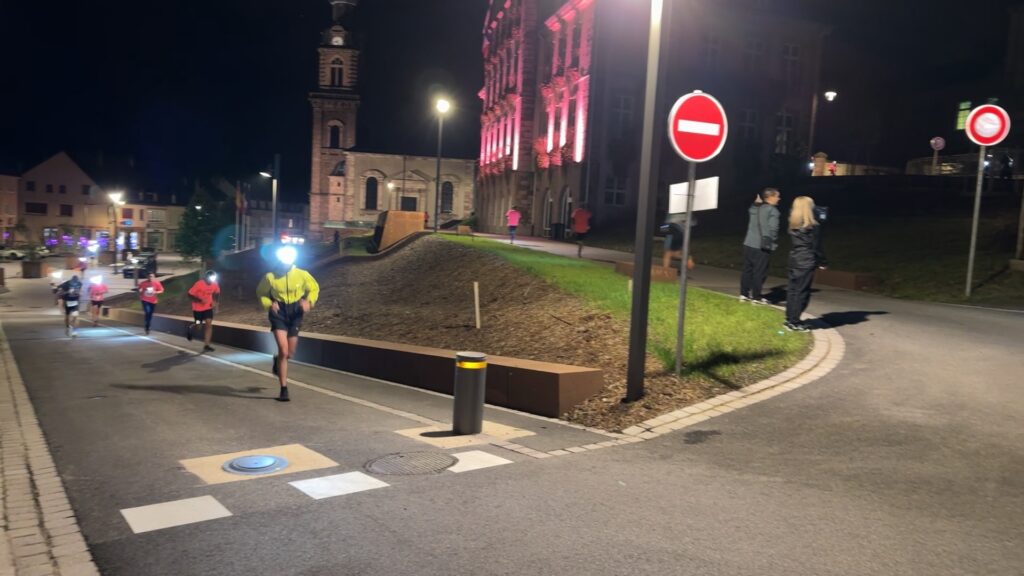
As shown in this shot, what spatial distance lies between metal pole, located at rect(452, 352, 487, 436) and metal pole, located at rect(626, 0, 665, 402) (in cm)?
184

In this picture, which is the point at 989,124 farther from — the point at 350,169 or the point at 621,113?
the point at 350,169

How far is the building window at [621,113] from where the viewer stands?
3994 cm

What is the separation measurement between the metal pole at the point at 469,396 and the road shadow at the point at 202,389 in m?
3.39

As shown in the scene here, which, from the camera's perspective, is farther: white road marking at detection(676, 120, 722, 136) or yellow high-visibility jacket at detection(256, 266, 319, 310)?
yellow high-visibility jacket at detection(256, 266, 319, 310)

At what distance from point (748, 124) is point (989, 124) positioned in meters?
31.7

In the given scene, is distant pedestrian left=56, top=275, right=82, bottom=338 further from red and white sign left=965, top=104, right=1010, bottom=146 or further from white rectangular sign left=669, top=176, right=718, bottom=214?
red and white sign left=965, top=104, right=1010, bottom=146

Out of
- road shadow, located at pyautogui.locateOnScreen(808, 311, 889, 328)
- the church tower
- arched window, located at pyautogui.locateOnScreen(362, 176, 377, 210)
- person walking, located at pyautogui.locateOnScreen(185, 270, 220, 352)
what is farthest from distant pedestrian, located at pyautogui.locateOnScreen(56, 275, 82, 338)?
the church tower

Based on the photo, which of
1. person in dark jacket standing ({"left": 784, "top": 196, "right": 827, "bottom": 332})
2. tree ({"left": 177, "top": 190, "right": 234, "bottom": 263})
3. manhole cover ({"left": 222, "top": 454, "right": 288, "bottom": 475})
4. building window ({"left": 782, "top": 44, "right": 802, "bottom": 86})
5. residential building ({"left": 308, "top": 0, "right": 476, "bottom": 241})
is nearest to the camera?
manhole cover ({"left": 222, "top": 454, "right": 288, "bottom": 475})

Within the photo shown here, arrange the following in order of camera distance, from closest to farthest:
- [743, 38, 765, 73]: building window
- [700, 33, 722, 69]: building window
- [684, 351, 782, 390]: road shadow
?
[684, 351, 782, 390]: road shadow → [700, 33, 722, 69]: building window → [743, 38, 765, 73]: building window

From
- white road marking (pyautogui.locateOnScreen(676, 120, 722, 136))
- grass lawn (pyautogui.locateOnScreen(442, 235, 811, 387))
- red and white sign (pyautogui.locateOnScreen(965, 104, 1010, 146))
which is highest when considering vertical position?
red and white sign (pyautogui.locateOnScreen(965, 104, 1010, 146))

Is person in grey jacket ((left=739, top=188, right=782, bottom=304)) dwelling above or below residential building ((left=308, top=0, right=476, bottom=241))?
below

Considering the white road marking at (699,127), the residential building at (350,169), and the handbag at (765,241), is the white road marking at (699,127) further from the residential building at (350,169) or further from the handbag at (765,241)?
the residential building at (350,169)

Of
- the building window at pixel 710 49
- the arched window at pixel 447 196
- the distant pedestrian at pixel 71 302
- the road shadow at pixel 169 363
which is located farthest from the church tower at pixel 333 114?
the road shadow at pixel 169 363

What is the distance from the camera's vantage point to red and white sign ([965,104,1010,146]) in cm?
1415
